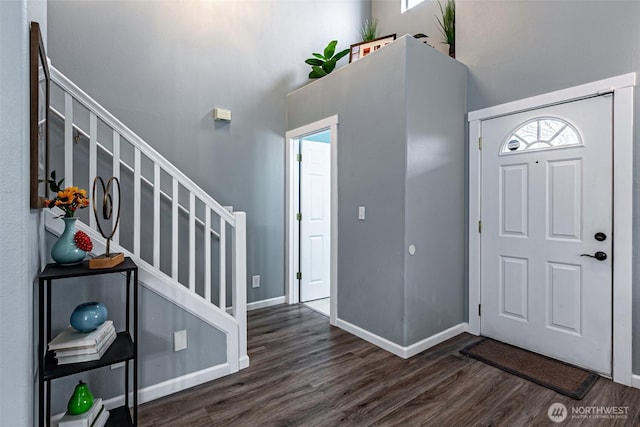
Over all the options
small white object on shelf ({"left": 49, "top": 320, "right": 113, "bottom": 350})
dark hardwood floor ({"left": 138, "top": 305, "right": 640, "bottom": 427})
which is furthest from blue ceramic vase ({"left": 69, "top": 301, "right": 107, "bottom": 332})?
dark hardwood floor ({"left": 138, "top": 305, "right": 640, "bottom": 427})

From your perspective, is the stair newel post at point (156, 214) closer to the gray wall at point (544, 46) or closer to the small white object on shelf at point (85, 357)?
the small white object on shelf at point (85, 357)

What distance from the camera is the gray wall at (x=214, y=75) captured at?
2.76 meters

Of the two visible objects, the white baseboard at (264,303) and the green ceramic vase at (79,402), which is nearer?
the green ceramic vase at (79,402)

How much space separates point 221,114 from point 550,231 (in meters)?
3.12

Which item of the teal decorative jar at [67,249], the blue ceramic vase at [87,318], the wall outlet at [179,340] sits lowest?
the wall outlet at [179,340]

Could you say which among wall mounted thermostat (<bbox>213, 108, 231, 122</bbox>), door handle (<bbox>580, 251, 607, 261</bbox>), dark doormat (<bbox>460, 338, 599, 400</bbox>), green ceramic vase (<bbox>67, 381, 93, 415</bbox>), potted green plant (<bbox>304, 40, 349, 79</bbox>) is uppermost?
potted green plant (<bbox>304, 40, 349, 79</bbox>)

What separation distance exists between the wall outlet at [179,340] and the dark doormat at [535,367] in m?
2.11

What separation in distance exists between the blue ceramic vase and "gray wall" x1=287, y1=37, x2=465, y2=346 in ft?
6.56

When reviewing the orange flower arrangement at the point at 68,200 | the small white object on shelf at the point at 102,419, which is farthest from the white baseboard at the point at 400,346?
the orange flower arrangement at the point at 68,200

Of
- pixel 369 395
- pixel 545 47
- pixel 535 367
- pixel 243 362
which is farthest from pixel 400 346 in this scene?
pixel 545 47

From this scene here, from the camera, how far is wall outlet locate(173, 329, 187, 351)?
2.10 metres

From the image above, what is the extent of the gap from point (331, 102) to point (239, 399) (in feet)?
8.70

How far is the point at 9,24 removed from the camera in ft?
3.59

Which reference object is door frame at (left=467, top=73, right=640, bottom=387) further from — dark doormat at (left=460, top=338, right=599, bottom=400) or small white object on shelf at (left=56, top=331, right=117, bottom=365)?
small white object on shelf at (left=56, top=331, right=117, bottom=365)
